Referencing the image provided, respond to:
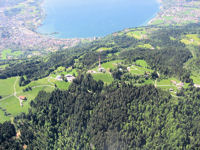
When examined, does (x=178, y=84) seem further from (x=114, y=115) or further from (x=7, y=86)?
(x=7, y=86)

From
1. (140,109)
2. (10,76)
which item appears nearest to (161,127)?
(140,109)

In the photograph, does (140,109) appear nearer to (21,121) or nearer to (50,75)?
(21,121)

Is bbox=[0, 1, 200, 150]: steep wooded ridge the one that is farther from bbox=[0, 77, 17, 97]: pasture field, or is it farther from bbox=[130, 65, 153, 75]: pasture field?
bbox=[0, 77, 17, 97]: pasture field

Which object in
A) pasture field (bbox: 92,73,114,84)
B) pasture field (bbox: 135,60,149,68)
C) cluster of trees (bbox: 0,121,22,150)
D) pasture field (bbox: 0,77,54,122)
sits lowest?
cluster of trees (bbox: 0,121,22,150)

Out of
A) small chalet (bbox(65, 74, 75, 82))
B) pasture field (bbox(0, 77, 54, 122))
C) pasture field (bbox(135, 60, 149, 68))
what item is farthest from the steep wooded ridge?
pasture field (bbox(135, 60, 149, 68))

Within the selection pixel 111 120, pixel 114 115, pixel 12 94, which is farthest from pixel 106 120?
pixel 12 94

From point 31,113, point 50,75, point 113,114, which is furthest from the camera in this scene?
point 50,75

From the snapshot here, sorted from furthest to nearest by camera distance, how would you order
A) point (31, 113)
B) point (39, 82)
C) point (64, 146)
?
point (39, 82)
point (31, 113)
point (64, 146)

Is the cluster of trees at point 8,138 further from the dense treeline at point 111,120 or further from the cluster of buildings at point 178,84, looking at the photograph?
the cluster of buildings at point 178,84

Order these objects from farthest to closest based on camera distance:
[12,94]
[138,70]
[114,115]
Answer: [138,70] < [12,94] < [114,115]
